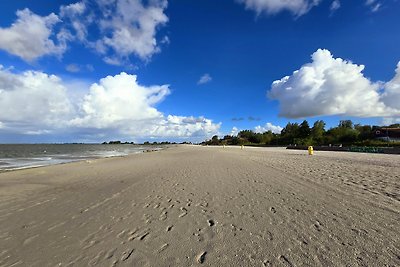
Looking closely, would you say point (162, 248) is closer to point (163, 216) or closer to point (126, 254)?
point (126, 254)

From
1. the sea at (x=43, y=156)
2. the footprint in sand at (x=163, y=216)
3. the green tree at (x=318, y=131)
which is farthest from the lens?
the green tree at (x=318, y=131)

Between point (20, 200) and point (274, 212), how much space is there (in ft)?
31.4

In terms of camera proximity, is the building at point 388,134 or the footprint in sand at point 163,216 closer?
the footprint in sand at point 163,216

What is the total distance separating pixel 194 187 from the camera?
11.0m

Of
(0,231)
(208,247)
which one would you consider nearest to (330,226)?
(208,247)

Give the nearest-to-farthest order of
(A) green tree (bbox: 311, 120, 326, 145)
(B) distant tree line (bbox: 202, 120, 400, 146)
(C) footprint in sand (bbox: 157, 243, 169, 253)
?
(C) footprint in sand (bbox: 157, 243, 169, 253) < (B) distant tree line (bbox: 202, 120, 400, 146) < (A) green tree (bbox: 311, 120, 326, 145)

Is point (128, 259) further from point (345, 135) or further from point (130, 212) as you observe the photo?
point (345, 135)

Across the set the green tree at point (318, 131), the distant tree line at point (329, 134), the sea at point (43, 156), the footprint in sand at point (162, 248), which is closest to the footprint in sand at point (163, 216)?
the footprint in sand at point (162, 248)

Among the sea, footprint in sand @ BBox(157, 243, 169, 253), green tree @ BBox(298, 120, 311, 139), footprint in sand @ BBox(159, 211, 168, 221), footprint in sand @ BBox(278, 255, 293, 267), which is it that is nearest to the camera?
footprint in sand @ BBox(278, 255, 293, 267)

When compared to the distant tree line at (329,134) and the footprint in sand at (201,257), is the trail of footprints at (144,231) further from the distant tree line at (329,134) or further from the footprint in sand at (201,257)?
the distant tree line at (329,134)

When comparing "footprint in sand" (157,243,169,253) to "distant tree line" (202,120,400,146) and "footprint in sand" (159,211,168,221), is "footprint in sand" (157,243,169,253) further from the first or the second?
"distant tree line" (202,120,400,146)

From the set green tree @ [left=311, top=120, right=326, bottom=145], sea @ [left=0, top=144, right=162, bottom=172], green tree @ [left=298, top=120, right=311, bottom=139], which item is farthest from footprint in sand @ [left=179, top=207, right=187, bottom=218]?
green tree @ [left=298, top=120, right=311, bottom=139]

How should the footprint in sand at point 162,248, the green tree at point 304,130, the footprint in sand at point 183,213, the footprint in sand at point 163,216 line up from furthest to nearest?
1. the green tree at point 304,130
2. the footprint in sand at point 183,213
3. the footprint in sand at point 163,216
4. the footprint in sand at point 162,248

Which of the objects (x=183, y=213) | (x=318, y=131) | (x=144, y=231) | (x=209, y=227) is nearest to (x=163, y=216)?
(x=183, y=213)
